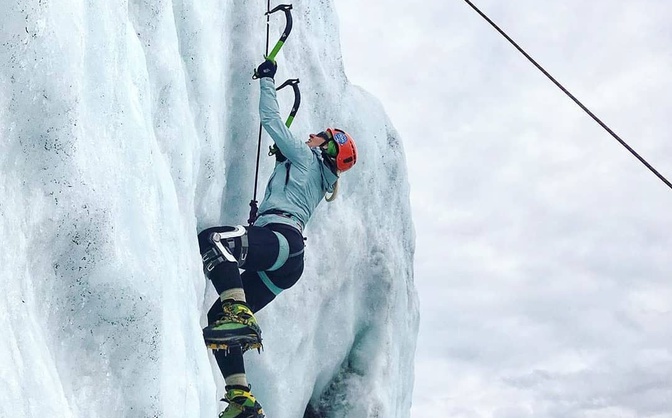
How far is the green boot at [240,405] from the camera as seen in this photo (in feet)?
16.6

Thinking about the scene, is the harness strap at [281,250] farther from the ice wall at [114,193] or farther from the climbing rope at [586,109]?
the climbing rope at [586,109]

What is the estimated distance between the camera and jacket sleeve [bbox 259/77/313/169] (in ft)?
19.9

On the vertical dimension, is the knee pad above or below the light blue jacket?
below

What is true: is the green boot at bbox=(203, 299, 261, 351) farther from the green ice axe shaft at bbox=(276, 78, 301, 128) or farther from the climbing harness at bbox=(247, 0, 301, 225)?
the green ice axe shaft at bbox=(276, 78, 301, 128)

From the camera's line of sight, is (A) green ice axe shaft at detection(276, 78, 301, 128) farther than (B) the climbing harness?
Yes

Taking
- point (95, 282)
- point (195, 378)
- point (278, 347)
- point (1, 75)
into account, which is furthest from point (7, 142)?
point (278, 347)

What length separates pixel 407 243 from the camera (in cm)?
1096

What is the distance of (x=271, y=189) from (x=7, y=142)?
3.46m

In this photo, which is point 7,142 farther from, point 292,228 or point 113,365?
point 292,228

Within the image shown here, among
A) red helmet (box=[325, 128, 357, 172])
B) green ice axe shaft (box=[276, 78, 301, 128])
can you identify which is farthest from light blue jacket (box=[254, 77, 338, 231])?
green ice axe shaft (box=[276, 78, 301, 128])

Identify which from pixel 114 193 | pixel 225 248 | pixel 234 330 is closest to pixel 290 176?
pixel 225 248

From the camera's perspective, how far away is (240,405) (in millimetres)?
5086

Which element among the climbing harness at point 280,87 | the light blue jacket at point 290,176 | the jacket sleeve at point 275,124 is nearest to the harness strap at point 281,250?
the light blue jacket at point 290,176

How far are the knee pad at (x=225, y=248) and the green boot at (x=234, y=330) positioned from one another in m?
0.40
